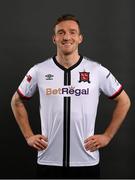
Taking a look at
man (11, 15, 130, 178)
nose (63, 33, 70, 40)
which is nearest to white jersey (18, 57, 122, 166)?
man (11, 15, 130, 178)

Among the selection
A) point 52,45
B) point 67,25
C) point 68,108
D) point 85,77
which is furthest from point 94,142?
point 52,45

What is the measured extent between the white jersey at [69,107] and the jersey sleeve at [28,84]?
1 centimetres

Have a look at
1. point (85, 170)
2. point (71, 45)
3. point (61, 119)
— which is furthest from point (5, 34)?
point (85, 170)

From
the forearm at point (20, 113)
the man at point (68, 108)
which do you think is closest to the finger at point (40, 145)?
the man at point (68, 108)

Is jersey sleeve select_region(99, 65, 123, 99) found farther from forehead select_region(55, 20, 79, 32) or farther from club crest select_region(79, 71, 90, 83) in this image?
forehead select_region(55, 20, 79, 32)

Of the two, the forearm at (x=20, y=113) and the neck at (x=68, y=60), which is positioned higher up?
the neck at (x=68, y=60)

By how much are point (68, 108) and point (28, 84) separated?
250 millimetres

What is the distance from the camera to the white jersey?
1686 mm

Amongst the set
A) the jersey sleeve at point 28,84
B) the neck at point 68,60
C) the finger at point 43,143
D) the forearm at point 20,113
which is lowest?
the finger at point 43,143

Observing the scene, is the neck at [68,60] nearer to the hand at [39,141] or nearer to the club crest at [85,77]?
the club crest at [85,77]

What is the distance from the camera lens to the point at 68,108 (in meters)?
1.69

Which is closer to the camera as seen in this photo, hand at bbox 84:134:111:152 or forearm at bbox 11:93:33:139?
hand at bbox 84:134:111:152

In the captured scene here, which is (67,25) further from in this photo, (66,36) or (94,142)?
(94,142)

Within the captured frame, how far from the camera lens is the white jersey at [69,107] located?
1.69 meters
